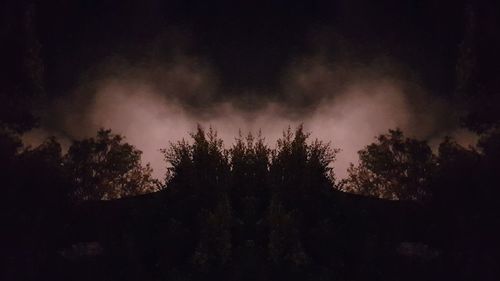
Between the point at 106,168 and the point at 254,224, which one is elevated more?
the point at 106,168

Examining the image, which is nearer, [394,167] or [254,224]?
[254,224]

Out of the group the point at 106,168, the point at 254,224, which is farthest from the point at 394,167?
the point at 254,224

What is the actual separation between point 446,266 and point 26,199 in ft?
52.1

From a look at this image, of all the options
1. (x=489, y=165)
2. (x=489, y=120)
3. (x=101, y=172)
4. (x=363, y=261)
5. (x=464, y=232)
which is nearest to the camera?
(x=363, y=261)

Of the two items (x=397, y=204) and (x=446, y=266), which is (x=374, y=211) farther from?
(x=446, y=266)

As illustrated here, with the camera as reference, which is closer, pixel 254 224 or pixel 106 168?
pixel 254 224

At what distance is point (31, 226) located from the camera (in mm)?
22000

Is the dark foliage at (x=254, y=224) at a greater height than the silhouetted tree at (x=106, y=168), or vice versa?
the silhouetted tree at (x=106, y=168)

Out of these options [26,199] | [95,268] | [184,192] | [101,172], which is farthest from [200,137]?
[101,172]

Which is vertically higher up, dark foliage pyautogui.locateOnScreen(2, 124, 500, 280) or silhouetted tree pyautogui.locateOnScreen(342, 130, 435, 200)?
silhouetted tree pyautogui.locateOnScreen(342, 130, 435, 200)

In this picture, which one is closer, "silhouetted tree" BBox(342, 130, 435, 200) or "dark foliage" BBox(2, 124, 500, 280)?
"dark foliage" BBox(2, 124, 500, 280)

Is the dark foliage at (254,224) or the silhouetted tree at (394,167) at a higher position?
the silhouetted tree at (394,167)

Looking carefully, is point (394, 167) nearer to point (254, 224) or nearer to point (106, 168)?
point (106, 168)

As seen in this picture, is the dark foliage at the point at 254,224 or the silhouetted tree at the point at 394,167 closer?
the dark foliage at the point at 254,224
